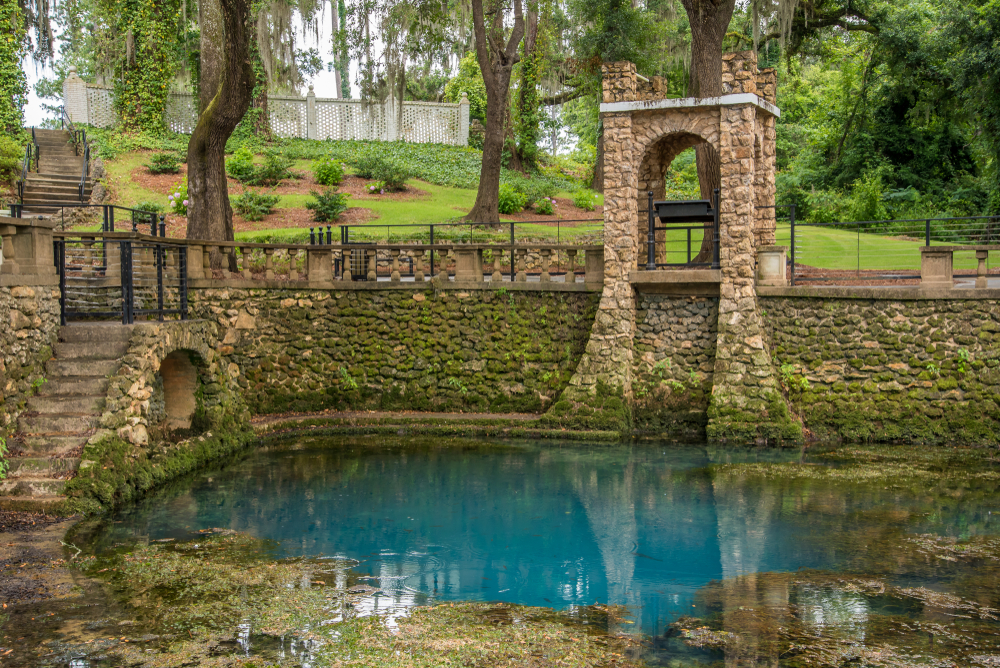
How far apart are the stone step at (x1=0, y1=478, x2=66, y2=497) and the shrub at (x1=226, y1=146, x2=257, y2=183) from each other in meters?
19.4

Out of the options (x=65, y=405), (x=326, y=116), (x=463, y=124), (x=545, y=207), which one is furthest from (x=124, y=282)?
(x=463, y=124)

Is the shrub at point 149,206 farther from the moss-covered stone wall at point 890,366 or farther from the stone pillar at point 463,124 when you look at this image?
the moss-covered stone wall at point 890,366

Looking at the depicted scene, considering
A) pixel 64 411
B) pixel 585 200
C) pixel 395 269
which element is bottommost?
pixel 64 411

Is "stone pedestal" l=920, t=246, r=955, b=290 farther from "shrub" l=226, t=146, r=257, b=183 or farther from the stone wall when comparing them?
"shrub" l=226, t=146, r=257, b=183

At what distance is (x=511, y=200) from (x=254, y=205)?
Answer: 7041mm

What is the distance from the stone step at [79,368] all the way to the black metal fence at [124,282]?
764mm

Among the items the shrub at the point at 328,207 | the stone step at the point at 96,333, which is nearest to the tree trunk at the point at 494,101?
the shrub at the point at 328,207

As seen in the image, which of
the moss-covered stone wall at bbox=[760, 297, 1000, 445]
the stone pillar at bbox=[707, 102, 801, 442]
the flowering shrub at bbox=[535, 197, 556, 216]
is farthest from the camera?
the flowering shrub at bbox=[535, 197, 556, 216]

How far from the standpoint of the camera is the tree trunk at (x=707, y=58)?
18.7 m

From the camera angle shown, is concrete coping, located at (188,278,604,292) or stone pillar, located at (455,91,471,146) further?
stone pillar, located at (455,91,471,146)

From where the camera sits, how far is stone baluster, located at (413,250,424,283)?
17609mm

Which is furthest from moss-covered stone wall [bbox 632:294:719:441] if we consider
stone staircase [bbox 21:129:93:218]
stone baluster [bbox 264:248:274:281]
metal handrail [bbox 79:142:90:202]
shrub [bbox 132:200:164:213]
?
metal handrail [bbox 79:142:90:202]

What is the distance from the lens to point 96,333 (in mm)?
13117

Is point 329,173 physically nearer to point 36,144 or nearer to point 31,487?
point 36,144
